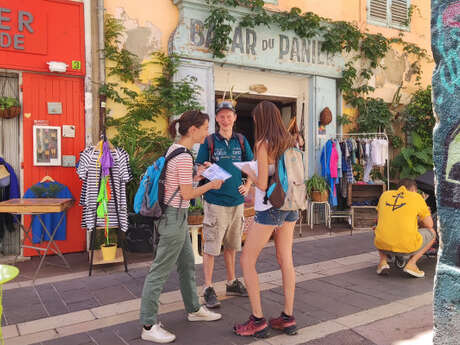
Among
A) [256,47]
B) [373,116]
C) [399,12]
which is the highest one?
[399,12]

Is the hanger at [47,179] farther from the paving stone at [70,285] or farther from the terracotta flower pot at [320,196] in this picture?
the terracotta flower pot at [320,196]

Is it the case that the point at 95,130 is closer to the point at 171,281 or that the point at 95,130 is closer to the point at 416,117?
the point at 171,281

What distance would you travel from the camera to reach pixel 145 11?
22.9ft

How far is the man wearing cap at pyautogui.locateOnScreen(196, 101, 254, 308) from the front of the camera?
401 cm

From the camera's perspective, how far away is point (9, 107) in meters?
5.80

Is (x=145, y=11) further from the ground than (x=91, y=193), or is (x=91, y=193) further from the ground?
(x=145, y=11)

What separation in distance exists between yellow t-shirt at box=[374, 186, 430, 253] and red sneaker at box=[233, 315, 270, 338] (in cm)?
221

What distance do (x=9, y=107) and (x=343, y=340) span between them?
517 cm

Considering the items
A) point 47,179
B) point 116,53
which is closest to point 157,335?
point 47,179

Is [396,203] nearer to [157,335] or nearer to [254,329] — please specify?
[254,329]

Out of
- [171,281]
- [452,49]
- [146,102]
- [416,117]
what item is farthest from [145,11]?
[416,117]

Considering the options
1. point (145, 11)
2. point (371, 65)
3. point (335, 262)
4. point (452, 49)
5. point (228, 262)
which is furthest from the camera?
point (371, 65)

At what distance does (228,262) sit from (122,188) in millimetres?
2084

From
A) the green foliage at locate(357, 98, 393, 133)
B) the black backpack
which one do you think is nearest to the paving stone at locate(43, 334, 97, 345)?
the black backpack
